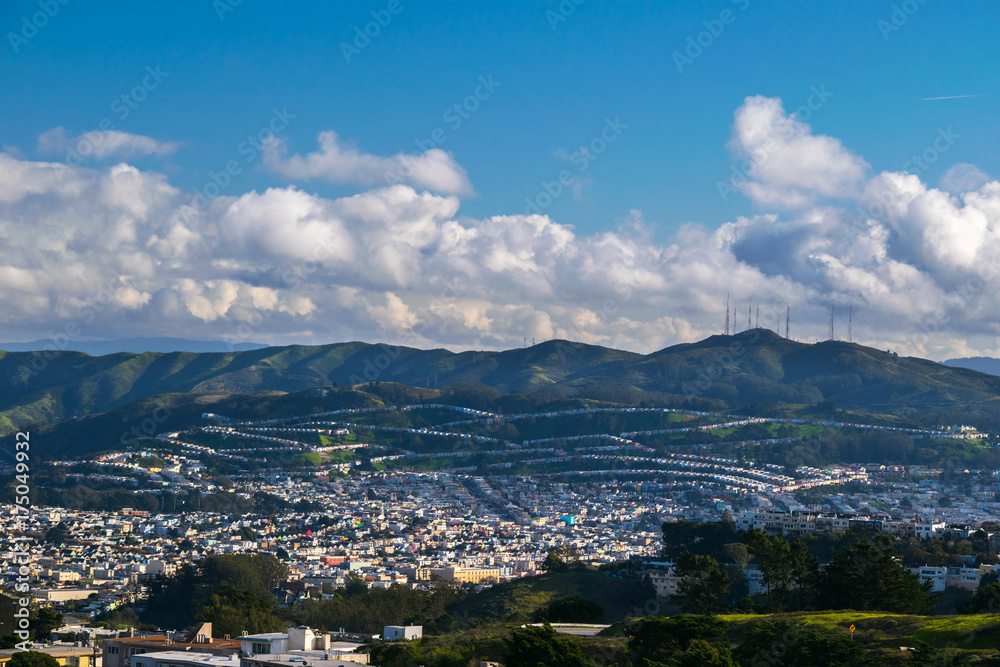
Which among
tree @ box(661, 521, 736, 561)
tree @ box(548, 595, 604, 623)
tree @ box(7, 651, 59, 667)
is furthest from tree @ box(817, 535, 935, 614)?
tree @ box(7, 651, 59, 667)

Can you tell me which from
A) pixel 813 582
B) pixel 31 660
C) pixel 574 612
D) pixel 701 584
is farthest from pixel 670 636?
pixel 574 612

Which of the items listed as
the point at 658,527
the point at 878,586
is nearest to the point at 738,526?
the point at 878,586

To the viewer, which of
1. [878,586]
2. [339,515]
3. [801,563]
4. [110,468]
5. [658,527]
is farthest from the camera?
[110,468]

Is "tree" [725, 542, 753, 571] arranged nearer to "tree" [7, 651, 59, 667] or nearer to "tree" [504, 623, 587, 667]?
"tree" [504, 623, 587, 667]

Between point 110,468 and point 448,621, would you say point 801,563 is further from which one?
point 110,468

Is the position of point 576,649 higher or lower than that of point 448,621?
higher

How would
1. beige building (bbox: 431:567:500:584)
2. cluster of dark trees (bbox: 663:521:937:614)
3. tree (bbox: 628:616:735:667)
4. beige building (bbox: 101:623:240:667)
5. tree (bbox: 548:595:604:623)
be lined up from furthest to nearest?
beige building (bbox: 431:567:500:584) → tree (bbox: 548:595:604:623) → cluster of dark trees (bbox: 663:521:937:614) → beige building (bbox: 101:623:240:667) → tree (bbox: 628:616:735:667)
